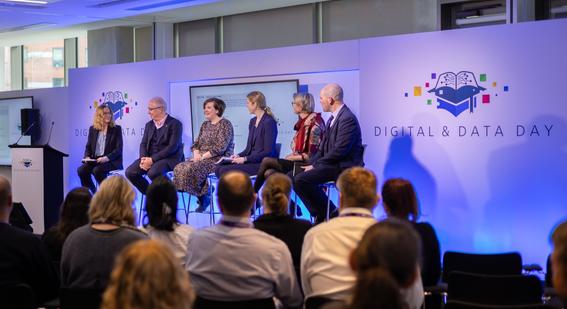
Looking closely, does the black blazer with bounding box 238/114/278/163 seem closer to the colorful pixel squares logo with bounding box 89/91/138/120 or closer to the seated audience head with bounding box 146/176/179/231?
the colorful pixel squares logo with bounding box 89/91/138/120

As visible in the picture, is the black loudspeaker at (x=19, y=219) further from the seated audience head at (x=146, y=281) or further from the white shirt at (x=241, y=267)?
the seated audience head at (x=146, y=281)

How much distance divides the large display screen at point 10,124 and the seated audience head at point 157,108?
16.5 ft

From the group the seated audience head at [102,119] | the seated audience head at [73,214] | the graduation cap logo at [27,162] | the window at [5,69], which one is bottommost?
the seated audience head at [73,214]

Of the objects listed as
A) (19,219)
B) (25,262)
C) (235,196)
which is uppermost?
(235,196)

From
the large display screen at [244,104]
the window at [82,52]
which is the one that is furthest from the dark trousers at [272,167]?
the window at [82,52]

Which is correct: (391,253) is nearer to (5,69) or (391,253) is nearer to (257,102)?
(257,102)

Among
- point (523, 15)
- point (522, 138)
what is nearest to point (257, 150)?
point (522, 138)

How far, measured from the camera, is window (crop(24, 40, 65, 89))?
16125 mm

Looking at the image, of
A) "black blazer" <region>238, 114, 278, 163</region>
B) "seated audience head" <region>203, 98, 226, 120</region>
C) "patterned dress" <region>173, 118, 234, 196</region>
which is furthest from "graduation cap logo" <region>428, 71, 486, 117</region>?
"seated audience head" <region>203, 98, 226, 120</region>

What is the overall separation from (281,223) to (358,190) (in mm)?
761

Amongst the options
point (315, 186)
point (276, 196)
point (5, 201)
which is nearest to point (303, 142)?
point (315, 186)

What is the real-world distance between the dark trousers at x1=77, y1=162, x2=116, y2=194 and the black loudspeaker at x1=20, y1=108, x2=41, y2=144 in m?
3.81

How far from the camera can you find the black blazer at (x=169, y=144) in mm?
9273

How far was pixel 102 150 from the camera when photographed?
400 inches
